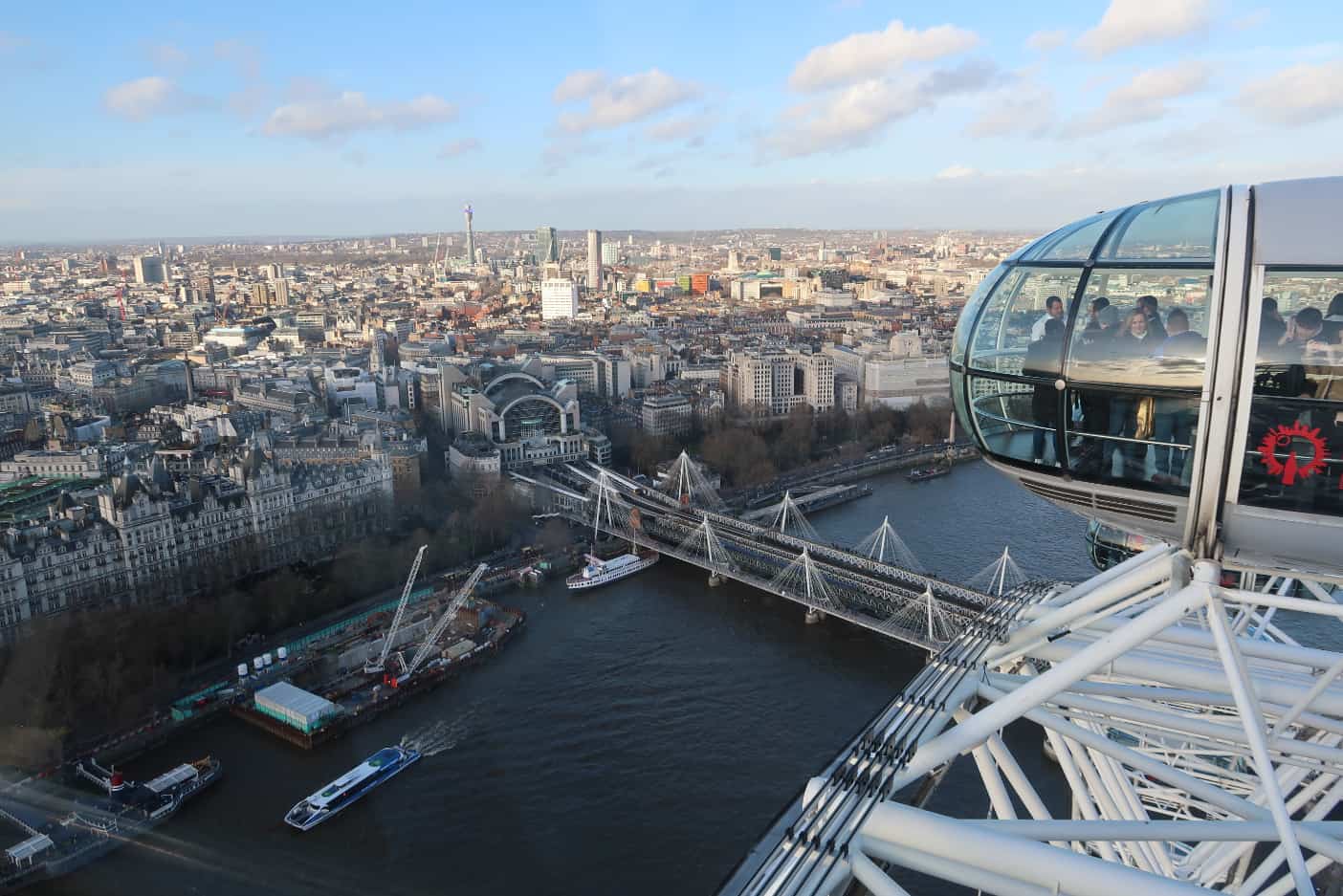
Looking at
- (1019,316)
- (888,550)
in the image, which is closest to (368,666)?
(888,550)

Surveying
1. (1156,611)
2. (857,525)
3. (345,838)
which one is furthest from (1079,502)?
(857,525)

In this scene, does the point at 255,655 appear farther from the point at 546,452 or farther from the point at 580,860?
the point at 546,452

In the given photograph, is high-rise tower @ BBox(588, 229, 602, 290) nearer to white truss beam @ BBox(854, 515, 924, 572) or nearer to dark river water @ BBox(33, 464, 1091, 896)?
A: white truss beam @ BBox(854, 515, 924, 572)

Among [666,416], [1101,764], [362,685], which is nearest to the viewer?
[1101,764]

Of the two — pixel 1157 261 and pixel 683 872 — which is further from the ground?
pixel 1157 261

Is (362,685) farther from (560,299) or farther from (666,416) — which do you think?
(560,299)

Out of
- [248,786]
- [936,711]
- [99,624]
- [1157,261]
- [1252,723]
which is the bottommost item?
[248,786]
